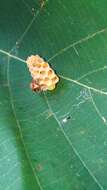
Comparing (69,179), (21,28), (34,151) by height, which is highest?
(21,28)

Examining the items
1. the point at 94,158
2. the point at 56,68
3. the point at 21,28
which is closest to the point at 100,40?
the point at 56,68

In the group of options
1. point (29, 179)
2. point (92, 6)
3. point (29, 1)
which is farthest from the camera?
point (29, 179)

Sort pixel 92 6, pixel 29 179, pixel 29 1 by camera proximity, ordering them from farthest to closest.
Answer: pixel 29 179 < pixel 29 1 < pixel 92 6

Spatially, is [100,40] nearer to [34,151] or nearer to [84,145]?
[84,145]

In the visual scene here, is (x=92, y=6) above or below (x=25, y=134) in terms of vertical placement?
above
